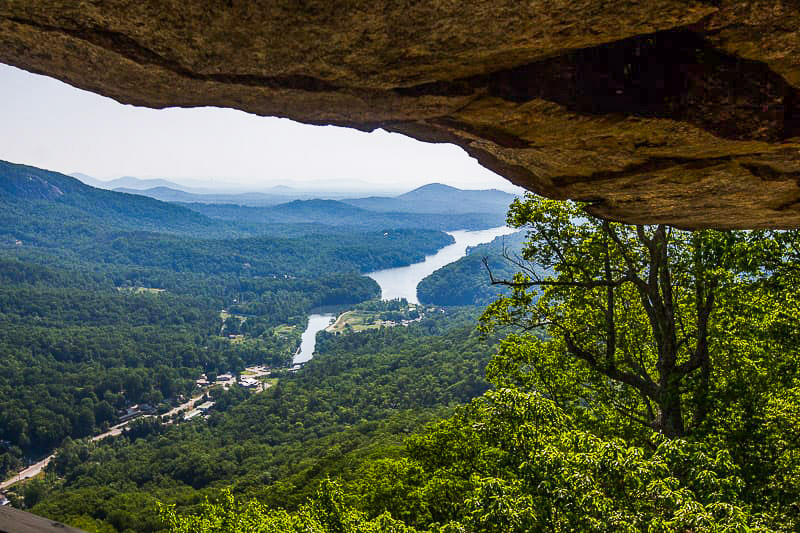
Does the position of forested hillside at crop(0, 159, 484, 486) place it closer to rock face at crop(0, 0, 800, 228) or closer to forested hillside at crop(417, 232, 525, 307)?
forested hillside at crop(417, 232, 525, 307)

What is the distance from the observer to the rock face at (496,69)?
303cm

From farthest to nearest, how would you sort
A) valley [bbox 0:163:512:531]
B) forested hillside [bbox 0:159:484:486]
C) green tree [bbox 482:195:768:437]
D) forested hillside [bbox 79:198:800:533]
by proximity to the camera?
forested hillside [bbox 0:159:484:486], valley [bbox 0:163:512:531], green tree [bbox 482:195:768:437], forested hillside [bbox 79:198:800:533]

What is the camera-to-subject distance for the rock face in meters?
3.03

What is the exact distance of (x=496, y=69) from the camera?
3.95 metres

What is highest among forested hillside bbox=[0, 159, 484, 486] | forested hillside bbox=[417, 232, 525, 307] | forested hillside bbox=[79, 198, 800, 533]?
forested hillside bbox=[79, 198, 800, 533]

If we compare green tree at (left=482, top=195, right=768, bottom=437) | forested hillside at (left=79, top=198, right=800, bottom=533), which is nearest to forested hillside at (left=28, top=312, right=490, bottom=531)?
forested hillside at (left=79, top=198, right=800, bottom=533)

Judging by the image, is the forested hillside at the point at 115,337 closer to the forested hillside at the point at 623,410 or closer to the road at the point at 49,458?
the road at the point at 49,458

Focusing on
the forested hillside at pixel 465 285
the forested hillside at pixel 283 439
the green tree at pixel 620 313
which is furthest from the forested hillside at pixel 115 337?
the green tree at pixel 620 313

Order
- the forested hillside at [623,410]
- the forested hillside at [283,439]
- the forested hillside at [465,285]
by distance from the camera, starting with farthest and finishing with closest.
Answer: the forested hillside at [465,285], the forested hillside at [283,439], the forested hillside at [623,410]

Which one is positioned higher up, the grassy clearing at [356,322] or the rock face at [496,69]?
the rock face at [496,69]

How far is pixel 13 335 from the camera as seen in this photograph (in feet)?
393

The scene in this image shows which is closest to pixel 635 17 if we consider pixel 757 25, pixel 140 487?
pixel 757 25

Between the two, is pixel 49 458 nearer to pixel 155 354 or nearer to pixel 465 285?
pixel 155 354

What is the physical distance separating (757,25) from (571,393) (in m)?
10.8
